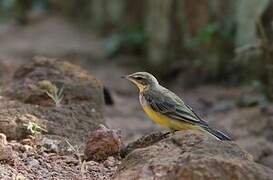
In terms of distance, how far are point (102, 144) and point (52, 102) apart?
1.54 m

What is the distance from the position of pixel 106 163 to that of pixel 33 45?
11.6 metres

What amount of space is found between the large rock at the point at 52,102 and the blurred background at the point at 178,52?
1113mm

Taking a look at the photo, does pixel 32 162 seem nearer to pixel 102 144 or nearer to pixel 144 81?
pixel 102 144

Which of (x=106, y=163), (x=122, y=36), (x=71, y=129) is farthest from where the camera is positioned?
(x=122, y=36)

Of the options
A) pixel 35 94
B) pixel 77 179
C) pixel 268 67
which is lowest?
pixel 77 179

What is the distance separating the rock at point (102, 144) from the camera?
5.68 m

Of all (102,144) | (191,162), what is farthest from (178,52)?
(191,162)

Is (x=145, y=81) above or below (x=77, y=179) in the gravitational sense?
above

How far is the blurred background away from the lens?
10.2m

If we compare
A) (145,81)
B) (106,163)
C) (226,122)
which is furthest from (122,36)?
(106,163)

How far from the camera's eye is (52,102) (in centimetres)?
714

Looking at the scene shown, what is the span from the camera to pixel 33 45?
669 inches

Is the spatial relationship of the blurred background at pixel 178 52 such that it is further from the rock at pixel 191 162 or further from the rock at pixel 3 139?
the rock at pixel 191 162

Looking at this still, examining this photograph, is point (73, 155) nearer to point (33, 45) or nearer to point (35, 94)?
point (35, 94)
